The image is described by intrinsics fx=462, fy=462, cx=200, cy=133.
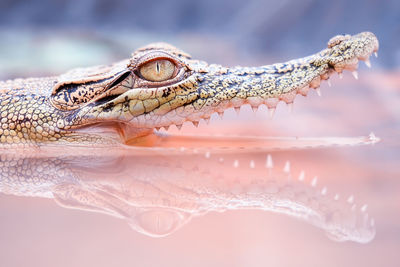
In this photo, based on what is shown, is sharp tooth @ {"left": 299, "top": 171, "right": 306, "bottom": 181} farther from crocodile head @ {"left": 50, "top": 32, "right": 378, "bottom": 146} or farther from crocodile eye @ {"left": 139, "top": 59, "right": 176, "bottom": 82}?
crocodile eye @ {"left": 139, "top": 59, "right": 176, "bottom": 82}

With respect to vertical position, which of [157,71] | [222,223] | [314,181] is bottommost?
[222,223]

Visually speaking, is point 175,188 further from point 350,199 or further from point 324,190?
point 350,199

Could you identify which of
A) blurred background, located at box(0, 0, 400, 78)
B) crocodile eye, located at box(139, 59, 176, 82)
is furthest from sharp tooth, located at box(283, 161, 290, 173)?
blurred background, located at box(0, 0, 400, 78)

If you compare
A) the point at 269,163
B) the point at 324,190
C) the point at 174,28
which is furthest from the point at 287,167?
the point at 174,28

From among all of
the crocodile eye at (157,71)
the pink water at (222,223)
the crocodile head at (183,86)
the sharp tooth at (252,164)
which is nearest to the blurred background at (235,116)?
the pink water at (222,223)

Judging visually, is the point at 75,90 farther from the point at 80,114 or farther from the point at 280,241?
the point at 280,241

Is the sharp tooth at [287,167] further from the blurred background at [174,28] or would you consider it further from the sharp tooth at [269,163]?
the blurred background at [174,28]
